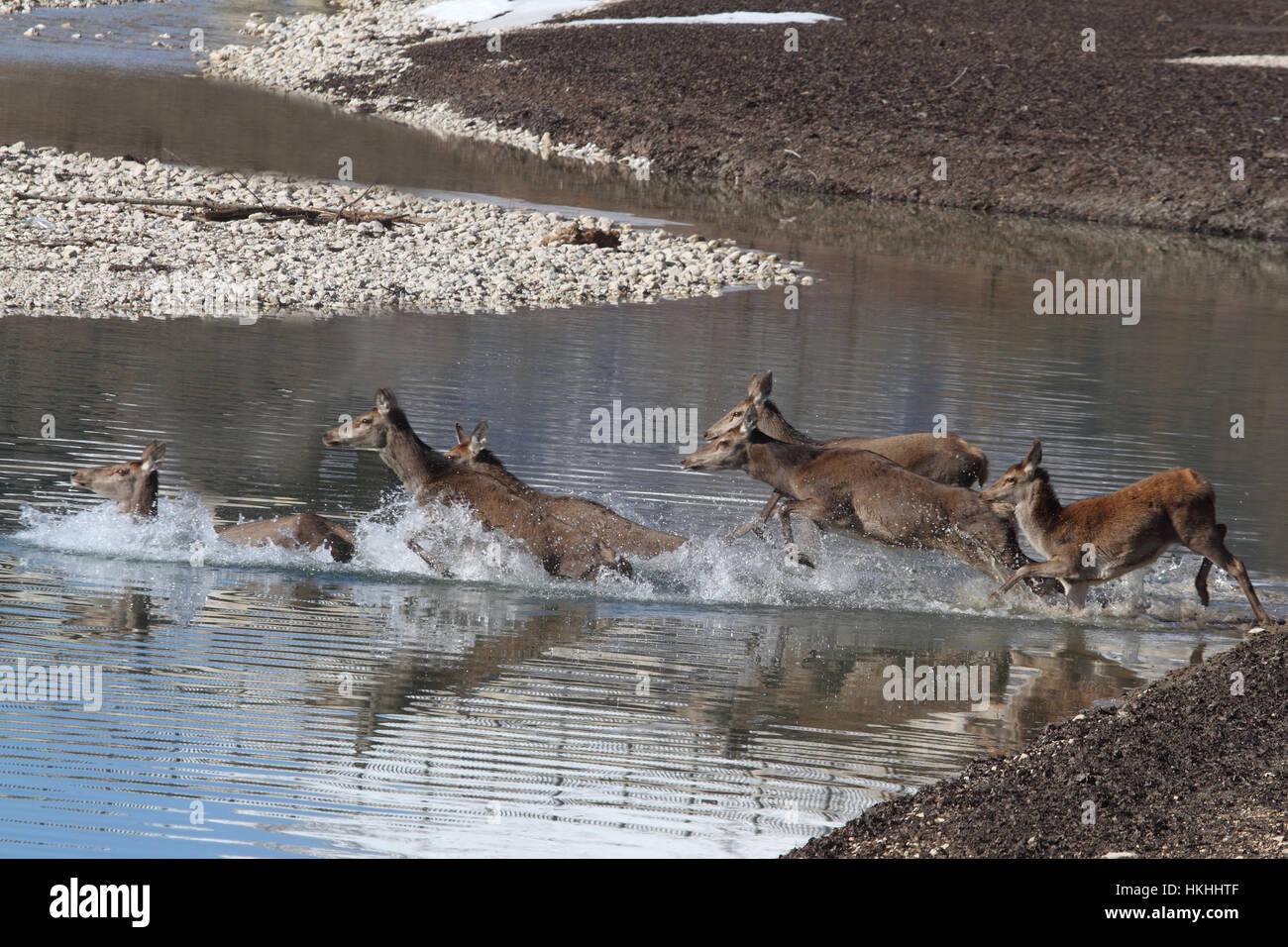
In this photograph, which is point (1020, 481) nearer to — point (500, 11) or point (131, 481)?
point (131, 481)

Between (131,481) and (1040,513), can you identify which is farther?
(131,481)

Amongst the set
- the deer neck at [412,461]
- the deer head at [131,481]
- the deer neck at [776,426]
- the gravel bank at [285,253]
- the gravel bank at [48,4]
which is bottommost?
the deer head at [131,481]

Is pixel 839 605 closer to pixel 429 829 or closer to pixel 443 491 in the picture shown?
pixel 443 491

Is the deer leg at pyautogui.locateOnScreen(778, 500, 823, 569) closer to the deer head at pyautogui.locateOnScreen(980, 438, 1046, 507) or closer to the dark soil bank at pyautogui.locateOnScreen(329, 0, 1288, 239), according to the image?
the deer head at pyautogui.locateOnScreen(980, 438, 1046, 507)

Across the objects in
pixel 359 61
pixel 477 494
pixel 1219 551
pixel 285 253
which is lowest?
pixel 1219 551

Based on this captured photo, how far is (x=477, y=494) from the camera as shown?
40.5 ft

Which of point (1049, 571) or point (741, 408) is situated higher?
point (741, 408)

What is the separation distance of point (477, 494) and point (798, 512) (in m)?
2.34

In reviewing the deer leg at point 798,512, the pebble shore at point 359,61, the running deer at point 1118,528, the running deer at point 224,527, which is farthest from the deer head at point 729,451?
the pebble shore at point 359,61

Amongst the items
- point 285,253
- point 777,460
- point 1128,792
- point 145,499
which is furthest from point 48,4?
point 1128,792

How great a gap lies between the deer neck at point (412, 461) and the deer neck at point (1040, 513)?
4174 millimetres

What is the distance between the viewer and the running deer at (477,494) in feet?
39.2

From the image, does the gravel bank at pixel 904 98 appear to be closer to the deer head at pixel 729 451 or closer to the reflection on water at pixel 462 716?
the deer head at pixel 729 451
